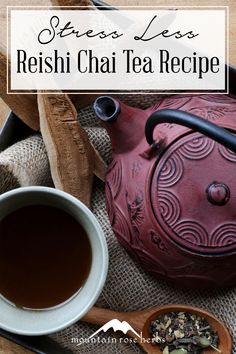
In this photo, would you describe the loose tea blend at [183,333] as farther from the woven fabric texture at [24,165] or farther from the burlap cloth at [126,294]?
the woven fabric texture at [24,165]

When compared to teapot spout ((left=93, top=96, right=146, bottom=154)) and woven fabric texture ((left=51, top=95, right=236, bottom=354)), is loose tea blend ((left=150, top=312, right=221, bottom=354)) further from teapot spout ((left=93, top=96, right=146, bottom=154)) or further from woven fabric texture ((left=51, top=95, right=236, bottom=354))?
teapot spout ((left=93, top=96, right=146, bottom=154))

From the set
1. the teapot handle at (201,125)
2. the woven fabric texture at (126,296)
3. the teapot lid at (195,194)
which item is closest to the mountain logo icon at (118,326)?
the woven fabric texture at (126,296)

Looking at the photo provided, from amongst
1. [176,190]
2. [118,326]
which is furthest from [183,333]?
[176,190]

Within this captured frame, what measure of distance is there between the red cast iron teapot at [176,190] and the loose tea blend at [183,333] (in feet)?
0.22

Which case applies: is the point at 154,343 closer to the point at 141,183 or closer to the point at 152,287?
the point at 152,287

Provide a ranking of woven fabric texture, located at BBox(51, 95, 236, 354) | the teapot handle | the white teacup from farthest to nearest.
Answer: woven fabric texture, located at BBox(51, 95, 236, 354) → the white teacup → the teapot handle

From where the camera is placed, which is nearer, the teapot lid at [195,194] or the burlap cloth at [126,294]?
the teapot lid at [195,194]

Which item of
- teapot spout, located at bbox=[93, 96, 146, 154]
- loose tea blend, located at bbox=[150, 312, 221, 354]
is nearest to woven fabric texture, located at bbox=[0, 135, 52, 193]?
teapot spout, located at bbox=[93, 96, 146, 154]

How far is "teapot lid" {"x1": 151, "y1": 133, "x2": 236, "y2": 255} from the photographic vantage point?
63cm

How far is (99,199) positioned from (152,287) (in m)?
0.12

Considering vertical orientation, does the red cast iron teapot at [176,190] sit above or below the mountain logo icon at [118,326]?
above

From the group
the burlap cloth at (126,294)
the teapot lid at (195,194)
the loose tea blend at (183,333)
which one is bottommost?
the loose tea blend at (183,333)

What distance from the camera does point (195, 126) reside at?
552 mm

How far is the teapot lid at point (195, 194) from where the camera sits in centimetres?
63
